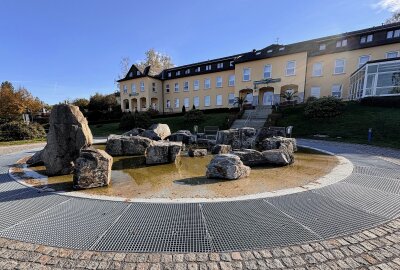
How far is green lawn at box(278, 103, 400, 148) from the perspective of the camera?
13.9 m

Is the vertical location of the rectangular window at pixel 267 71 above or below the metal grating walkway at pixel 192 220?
above

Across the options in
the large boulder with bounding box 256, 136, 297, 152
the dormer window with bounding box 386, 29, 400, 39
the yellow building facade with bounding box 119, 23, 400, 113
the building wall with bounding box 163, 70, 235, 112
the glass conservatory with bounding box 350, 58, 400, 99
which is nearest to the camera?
the large boulder with bounding box 256, 136, 297, 152

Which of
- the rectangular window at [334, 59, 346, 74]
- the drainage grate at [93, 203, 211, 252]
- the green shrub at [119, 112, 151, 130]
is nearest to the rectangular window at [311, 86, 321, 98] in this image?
the rectangular window at [334, 59, 346, 74]

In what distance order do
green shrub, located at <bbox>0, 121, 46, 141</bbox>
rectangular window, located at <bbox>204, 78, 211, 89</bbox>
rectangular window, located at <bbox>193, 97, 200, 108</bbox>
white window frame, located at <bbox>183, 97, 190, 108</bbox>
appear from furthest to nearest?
white window frame, located at <bbox>183, 97, 190, 108</bbox>
rectangular window, located at <bbox>193, 97, 200, 108</bbox>
rectangular window, located at <bbox>204, 78, 211, 89</bbox>
green shrub, located at <bbox>0, 121, 46, 141</bbox>

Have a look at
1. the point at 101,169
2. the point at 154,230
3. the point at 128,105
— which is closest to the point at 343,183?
the point at 154,230

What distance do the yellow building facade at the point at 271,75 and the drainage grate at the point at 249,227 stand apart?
90.2 feet

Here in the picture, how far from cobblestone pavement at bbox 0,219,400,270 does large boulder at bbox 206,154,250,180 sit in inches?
126

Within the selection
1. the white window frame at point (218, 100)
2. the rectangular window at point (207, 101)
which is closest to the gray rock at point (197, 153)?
the white window frame at point (218, 100)

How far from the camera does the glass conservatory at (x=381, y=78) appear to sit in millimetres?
19922

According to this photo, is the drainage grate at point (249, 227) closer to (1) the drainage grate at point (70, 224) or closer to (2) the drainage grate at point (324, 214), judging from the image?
(2) the drainage grate at point (324, 214)

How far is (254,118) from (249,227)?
21.5 m

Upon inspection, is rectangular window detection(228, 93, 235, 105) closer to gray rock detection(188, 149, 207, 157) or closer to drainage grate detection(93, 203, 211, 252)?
gray rock detection(188, 149, 207, 157)

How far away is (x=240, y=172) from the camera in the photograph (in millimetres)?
6191

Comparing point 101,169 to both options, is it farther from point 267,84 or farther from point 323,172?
point 267,84
